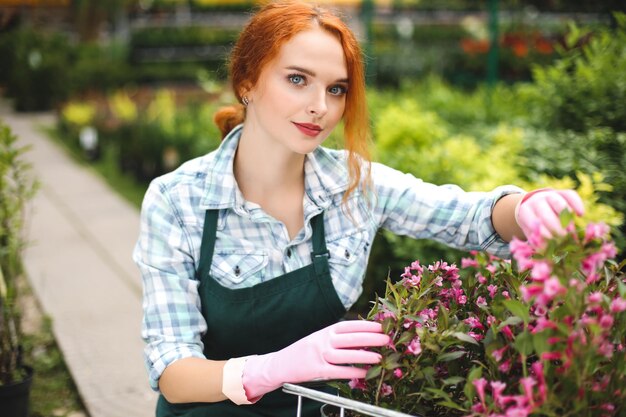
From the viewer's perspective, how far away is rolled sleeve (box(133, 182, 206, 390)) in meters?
1.55

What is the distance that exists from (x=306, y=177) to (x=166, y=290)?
1.59 ft

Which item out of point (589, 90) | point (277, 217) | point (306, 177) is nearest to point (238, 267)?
point (277, 217)

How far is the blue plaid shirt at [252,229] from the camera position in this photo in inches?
63.2

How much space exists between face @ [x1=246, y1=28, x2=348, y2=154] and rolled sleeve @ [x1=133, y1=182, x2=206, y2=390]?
0.34 metres

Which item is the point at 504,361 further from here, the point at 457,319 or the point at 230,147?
the point at 230,147

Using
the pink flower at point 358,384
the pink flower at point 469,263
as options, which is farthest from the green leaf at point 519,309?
the pink flower at point 469,263

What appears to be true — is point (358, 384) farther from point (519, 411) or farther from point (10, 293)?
point (10, 293)

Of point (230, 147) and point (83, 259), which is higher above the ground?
point (230, 147)

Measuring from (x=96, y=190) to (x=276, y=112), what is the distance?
6288mm

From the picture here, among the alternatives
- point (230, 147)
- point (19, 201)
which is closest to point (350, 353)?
point (230, 147)

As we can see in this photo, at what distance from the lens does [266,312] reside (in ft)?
5.62

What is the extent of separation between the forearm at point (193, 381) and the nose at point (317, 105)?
2.01ft

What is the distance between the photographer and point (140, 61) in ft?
57.3

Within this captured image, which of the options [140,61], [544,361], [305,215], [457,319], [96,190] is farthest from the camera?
[140,61]
